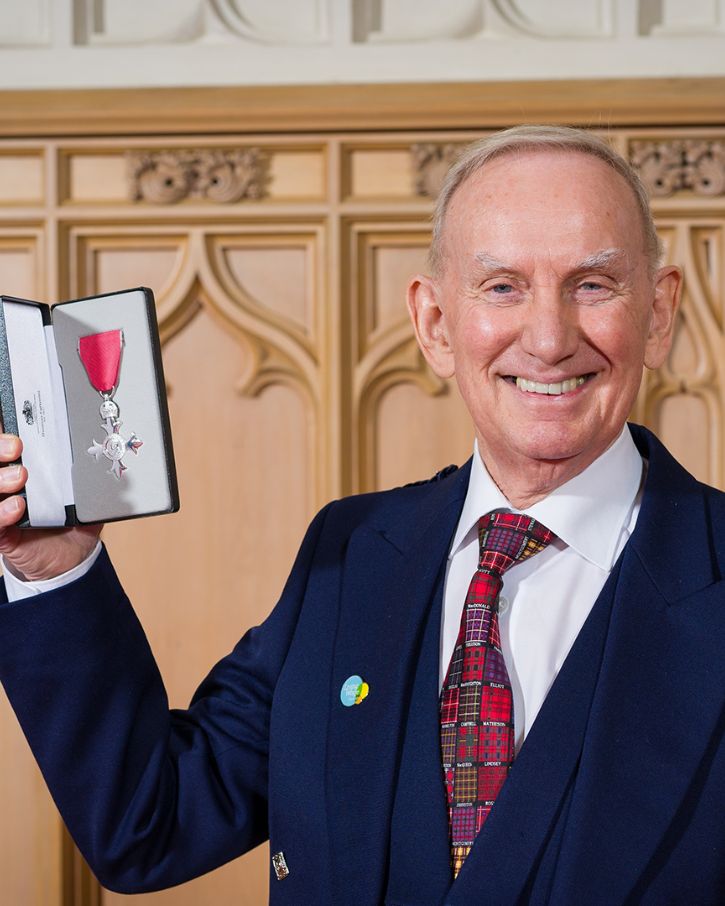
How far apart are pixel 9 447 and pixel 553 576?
0.55 m

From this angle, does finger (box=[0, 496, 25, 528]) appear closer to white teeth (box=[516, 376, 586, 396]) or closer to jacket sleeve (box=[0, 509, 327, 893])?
jacket sleeve (box=[0, 509, 327, 893])

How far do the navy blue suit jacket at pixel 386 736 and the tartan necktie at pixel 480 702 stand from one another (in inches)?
0.8

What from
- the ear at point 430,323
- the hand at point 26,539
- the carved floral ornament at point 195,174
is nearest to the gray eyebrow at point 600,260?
the ear at point 430,323

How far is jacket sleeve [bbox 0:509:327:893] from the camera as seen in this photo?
3.73 ft

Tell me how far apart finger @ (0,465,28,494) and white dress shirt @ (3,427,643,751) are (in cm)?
12

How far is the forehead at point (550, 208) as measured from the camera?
111 cm

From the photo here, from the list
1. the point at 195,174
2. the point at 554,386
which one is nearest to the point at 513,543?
the point at 554,386

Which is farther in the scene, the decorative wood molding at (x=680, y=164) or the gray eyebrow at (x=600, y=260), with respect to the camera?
the decorative wood molding at (x=680, y=164)

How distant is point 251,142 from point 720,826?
71.5 inches

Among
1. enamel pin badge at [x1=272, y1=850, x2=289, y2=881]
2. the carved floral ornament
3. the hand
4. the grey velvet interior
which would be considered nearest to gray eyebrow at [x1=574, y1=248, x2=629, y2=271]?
the grey velvet interior

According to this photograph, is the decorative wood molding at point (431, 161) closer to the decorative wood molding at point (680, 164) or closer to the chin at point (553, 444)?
the decorative wood molding at point (680, 164)

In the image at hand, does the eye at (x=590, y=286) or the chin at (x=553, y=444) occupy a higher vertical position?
the eye at (x=590, y=286)

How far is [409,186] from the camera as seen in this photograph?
8.04 feet

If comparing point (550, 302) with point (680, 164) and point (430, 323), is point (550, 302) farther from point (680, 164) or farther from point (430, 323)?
point (680, 164)
